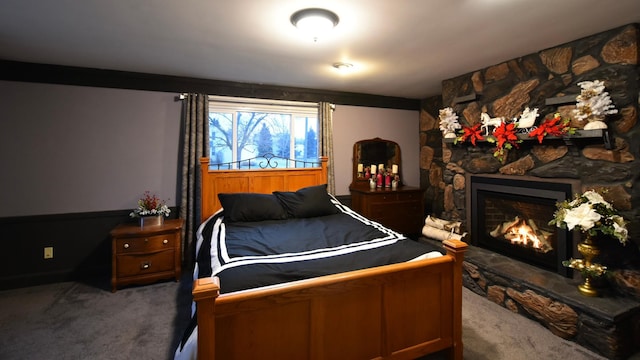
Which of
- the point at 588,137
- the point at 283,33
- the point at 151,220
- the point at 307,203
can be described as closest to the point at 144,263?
the point at 151,220

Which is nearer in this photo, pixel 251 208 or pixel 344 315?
pixel 344 315

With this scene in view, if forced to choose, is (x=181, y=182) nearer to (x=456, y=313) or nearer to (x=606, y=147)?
(x=456, y=313)

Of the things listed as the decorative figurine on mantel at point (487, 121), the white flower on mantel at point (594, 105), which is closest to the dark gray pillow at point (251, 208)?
the decorative figurine on mantel at point (487, 121)

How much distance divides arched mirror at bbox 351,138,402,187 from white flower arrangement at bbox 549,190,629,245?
2486mm

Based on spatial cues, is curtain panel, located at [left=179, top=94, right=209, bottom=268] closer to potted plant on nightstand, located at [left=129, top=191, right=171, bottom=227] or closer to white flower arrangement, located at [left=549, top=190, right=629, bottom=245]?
potted plant on nightstand, located at [left=129, top=191, right=171, bottom=227]

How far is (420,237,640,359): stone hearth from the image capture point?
6.36 feet

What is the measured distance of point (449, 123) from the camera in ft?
11.7

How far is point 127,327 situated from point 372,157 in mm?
3594

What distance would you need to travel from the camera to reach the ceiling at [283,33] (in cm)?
191

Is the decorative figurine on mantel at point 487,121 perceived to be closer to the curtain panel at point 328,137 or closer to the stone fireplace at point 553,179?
the stone fireplace at point 553,179

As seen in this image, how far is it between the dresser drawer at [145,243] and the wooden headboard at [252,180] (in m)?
0.53

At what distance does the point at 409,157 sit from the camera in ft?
16.0

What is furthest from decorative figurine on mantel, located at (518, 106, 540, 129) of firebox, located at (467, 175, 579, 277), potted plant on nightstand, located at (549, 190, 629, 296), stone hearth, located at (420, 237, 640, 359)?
stone hearth, located at (420, 237, 640, 359)

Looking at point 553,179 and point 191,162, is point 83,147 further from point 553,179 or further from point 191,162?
point 553,179
